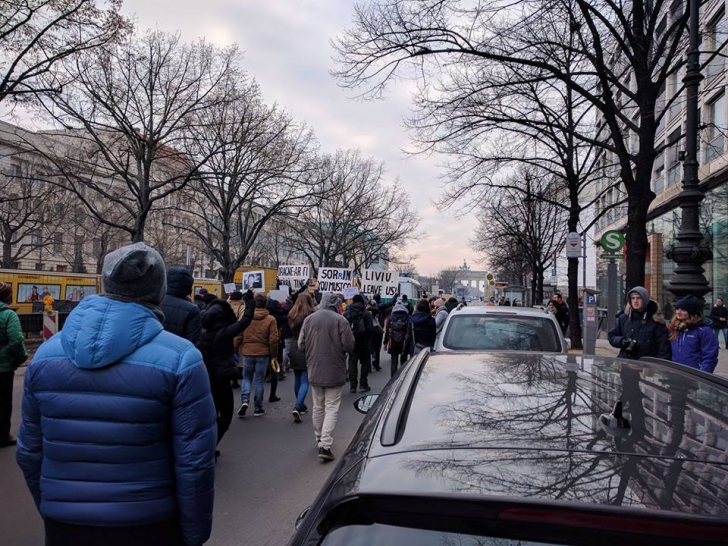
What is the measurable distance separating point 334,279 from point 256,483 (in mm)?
13930

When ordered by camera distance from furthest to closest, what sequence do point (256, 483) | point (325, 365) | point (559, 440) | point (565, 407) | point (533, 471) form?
point (325, 365) → point (256, 483) → point (565, 407) → point (559, 440) → point (533, 471)

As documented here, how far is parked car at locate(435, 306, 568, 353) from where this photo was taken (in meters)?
6.14

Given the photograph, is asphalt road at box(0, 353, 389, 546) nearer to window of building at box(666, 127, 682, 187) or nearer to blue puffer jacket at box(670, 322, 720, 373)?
blue puffer jacket at box(670, 322, 720, 373)

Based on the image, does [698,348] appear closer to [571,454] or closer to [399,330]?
[399,330]

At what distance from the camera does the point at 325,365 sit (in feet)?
20.8

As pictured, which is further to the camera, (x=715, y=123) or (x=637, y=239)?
(x=715, y=123)

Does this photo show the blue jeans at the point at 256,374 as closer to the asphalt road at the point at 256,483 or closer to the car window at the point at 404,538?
the asphalt road at the point at 256,483

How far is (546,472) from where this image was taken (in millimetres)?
1438

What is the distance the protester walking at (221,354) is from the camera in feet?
18.8

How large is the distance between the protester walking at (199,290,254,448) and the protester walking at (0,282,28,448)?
7.20 feet

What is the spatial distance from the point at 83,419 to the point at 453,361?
1.80 m

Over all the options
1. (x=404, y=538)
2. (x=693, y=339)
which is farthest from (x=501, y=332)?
(x=404, y=538)

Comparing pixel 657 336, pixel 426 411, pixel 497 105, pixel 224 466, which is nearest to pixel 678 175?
pixel 497 105

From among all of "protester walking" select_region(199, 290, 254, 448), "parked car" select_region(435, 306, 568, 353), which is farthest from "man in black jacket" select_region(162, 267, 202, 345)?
"parked car" select_region(435, 306, 568, 353)
